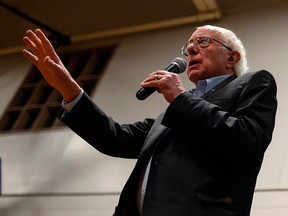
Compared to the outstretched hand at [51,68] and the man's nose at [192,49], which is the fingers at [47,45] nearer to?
the outstretched hand at [51,68]

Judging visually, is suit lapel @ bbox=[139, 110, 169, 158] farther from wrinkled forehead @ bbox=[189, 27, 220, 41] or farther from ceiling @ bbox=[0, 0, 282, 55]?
ceiling @ bbox=[0, 0, 282, 55]

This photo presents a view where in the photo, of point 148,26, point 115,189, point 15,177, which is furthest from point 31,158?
point 148,26

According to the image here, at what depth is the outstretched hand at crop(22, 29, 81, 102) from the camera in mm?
1631

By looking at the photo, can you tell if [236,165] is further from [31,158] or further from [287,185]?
[31,158]

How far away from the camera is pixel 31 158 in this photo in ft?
14.3

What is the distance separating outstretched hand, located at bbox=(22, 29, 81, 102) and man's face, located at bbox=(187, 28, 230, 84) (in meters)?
0.41

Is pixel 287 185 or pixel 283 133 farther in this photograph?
pixel 283 133

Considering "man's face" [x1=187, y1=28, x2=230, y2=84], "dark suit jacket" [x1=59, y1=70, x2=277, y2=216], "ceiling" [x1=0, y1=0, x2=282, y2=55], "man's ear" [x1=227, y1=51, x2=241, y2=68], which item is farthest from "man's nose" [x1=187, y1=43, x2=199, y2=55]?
"ceiling" [x1=0, y1=0, x2=282, y2=55]

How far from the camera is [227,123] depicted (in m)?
1.32

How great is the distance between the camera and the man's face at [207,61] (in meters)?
1.69

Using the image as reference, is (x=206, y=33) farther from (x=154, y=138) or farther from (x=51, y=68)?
(x=51, y=68)

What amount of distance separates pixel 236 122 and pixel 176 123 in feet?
0.54

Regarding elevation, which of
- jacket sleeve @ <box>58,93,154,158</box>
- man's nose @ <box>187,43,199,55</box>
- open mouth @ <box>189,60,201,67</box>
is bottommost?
jacket sleeve @ <box>58,93,154,158</box>

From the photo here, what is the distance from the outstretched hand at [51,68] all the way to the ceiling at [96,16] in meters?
3.13
